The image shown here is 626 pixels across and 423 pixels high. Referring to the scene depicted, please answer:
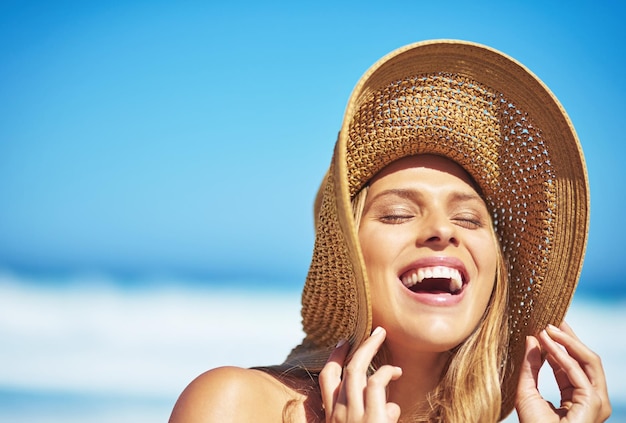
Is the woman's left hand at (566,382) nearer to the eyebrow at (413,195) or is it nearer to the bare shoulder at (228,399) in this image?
the eyebrow at (413,195)

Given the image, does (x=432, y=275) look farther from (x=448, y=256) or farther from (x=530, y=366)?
(x=530, y=366)

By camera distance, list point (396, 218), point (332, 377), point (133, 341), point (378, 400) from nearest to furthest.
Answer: point (378, 400), point (332, 377), point (396, 218), point (133, 341)

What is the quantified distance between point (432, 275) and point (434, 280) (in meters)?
0.20

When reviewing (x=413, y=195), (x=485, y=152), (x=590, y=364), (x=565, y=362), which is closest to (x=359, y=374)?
(x=413, y=195)

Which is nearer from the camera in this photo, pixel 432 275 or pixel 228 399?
pixel 228 399

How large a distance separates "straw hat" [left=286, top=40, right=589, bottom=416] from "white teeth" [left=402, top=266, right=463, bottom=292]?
0.74 ft

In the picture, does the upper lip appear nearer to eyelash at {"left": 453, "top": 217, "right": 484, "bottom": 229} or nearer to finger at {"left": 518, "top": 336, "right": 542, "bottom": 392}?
eyelash at {"left": 453, "top": 217, "right": 484, "bottom": 229}

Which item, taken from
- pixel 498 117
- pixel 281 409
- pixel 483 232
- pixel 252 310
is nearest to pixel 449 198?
pixel 483 232

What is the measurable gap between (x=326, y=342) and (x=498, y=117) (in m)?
1.22

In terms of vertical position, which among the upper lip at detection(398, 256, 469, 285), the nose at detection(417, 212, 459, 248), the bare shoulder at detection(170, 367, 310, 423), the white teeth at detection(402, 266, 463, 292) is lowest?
the bare shoulder at detection(170, 367, 310, 423)

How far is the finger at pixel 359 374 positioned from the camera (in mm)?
2320

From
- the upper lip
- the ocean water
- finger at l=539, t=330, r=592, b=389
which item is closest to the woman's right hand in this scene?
the upper lip

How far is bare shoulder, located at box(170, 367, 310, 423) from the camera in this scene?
2471mm

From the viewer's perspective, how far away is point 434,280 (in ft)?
9.20
